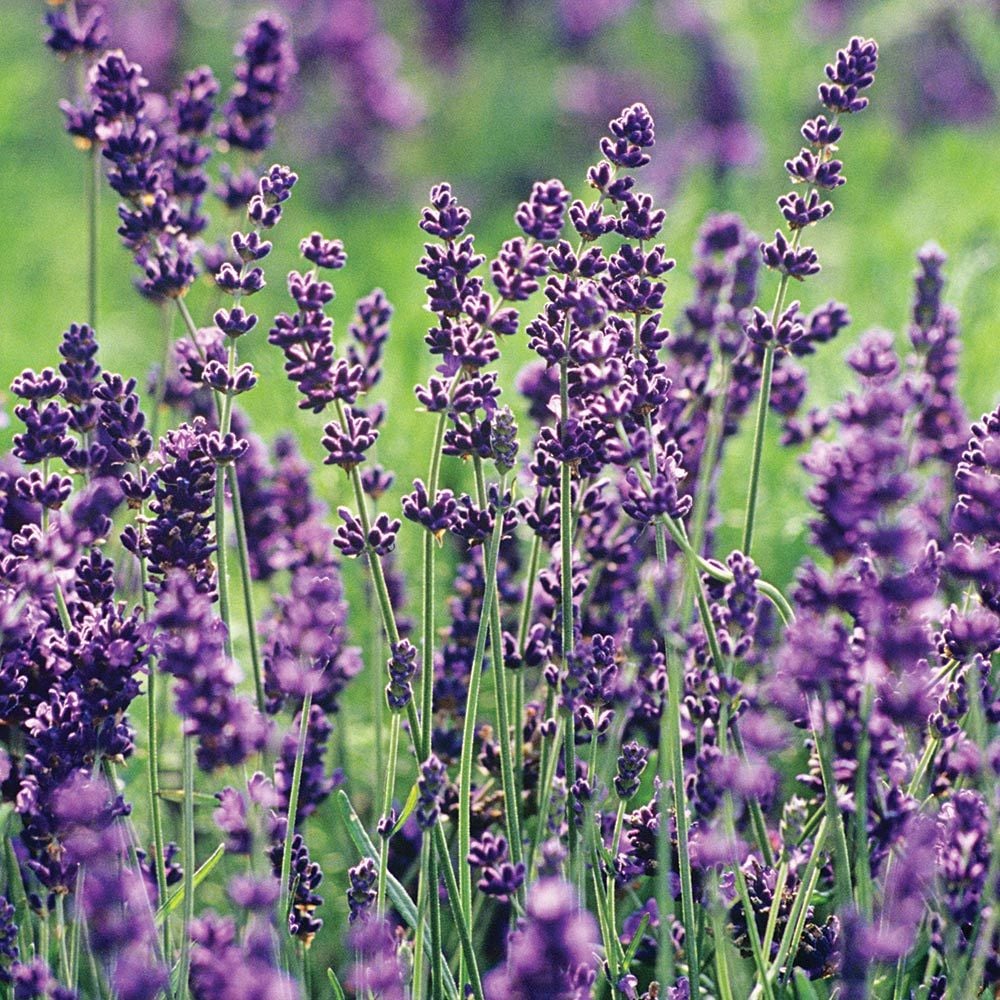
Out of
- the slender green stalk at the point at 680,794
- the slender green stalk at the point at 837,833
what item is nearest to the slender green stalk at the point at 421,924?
the slender green stalk at the point at 680,794

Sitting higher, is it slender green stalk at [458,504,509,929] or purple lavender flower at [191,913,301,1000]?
slender green stalk at [458,504,509,929]

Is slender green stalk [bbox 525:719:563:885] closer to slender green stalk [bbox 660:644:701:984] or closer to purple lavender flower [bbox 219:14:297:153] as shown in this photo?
slender green stalk [bbox 660:644:701:984]

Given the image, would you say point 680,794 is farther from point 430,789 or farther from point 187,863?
point 187,863

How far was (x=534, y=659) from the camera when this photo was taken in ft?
5.71

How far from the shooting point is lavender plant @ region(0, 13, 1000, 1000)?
1.13 meters

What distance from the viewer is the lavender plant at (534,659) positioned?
3.72 feet

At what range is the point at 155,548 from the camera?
1453mm

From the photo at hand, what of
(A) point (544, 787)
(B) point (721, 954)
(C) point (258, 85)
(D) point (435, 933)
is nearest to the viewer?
(B) point (721, 954)

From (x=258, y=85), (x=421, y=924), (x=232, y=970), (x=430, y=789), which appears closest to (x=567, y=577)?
(x=430, y=789)

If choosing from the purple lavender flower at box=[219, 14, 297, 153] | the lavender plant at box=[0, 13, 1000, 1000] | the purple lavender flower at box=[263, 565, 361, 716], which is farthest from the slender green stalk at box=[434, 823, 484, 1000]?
the purple lavender flower at box=[219, 14, 297, 153]

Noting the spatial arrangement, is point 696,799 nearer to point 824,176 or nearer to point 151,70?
point 824,176

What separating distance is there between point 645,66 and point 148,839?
646 cm

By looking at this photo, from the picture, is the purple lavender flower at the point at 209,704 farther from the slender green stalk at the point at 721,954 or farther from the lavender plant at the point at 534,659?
the slender green stalk at the point at 721,954

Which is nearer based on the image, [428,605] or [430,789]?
[430,789]
